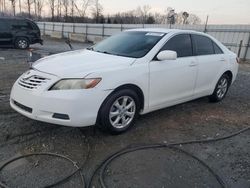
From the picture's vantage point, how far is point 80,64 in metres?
4.00

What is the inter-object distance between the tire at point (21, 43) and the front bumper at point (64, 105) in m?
13.1

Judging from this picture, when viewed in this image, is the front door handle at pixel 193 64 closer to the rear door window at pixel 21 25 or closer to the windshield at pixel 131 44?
the windshield at pixel 131 44

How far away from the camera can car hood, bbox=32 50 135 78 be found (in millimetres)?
3764

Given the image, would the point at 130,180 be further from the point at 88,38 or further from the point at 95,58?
the point at 88,38

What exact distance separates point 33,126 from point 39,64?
97 centimetres

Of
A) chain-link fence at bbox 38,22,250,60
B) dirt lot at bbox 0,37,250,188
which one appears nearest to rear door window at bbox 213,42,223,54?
dirt lot at bbox 0,37,250,188

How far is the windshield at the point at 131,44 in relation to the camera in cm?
459

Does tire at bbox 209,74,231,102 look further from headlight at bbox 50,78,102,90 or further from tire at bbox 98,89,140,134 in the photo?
headlight at bbox 50,78,102,90

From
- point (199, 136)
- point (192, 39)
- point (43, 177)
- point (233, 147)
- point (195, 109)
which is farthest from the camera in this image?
point (195, 109)

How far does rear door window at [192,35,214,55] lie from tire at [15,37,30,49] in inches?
502

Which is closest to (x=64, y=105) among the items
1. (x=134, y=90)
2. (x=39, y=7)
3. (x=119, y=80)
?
(x=119, y=80)

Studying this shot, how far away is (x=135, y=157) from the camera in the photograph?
3.59 m

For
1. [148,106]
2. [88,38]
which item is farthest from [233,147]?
[88,38]

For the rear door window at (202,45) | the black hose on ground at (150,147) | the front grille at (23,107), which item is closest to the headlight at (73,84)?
the front grille at (23,107)
